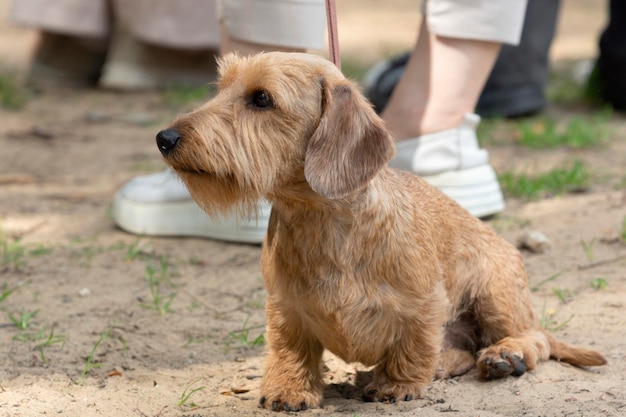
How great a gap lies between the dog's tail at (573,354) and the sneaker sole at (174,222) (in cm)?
180

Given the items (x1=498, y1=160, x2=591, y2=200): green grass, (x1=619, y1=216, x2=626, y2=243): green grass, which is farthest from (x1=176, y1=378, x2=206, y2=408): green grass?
(x1=498, y1=160, x2=591, y2=200): green grass

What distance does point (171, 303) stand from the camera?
4.25m

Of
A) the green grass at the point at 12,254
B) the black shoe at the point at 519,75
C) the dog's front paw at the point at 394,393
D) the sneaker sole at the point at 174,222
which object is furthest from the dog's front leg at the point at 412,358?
the black shoe at the point at 519,75

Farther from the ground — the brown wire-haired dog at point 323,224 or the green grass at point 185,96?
the brown wire-haired dog at point 323,224

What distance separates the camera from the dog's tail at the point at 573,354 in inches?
136

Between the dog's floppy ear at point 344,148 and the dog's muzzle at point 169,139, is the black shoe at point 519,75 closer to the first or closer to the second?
the dog's floppy ear at point 344,148

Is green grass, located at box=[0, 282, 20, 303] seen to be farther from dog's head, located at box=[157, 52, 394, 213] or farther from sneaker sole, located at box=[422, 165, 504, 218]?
sneaker sole, located at box=[422, 165, 504, 218]

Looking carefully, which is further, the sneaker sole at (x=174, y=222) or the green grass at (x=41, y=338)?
the sneaker sole at (x=174, y=222)

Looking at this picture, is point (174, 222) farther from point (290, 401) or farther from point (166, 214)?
point (290, 401)

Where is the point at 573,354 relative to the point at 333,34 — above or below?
below

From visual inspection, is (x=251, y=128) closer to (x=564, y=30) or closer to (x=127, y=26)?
(x=127, y=26)

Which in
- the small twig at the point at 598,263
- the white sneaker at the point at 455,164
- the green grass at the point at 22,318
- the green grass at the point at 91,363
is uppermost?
the white sneaker at the point at 455,164

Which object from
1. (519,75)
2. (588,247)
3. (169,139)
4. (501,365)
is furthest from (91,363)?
(519,75)

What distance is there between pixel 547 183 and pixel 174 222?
227 cm
